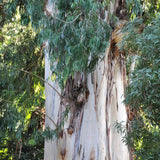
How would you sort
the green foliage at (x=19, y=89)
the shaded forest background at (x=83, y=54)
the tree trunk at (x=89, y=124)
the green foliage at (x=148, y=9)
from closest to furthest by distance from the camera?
the shaded forest background at (x=83, y=54), the tree trunk at (x=89, y=124), the green foliage at (x=19, y=89), the green foliage at (x=148, y=9)

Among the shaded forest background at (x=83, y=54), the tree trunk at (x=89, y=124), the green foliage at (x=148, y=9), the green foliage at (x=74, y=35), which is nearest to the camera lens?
the shaded forest background at (x=83, y=54)

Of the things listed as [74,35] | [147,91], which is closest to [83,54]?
[74,35]

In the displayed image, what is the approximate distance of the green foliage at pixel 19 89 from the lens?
4555mm

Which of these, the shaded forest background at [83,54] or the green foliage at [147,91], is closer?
the green foliage at [147,91]

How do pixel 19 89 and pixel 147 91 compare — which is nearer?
pixel 147 91

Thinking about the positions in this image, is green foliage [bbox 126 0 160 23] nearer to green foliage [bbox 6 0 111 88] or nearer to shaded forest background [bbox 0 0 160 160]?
shaded forest background [bbox 0 0 160 160]

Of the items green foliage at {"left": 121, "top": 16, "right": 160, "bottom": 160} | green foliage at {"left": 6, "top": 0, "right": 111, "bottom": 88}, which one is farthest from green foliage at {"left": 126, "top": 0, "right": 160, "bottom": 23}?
green foliage at {"left": 121, "top": 16, "right": 160, "bottom": 160}

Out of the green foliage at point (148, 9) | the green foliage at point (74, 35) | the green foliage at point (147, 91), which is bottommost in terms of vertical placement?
Answer: the green foliage at point (147, 91)

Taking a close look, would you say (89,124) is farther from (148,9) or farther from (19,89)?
(148,9)

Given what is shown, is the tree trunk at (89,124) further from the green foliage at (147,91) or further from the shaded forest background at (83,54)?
the green foliage at (147,91)

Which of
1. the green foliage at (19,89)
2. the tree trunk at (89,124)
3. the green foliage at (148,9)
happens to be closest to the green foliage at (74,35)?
the tree trunk at (89,124)

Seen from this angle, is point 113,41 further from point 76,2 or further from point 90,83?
point 76,2

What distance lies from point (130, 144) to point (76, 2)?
5.65ft

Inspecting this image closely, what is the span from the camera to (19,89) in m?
5.66
